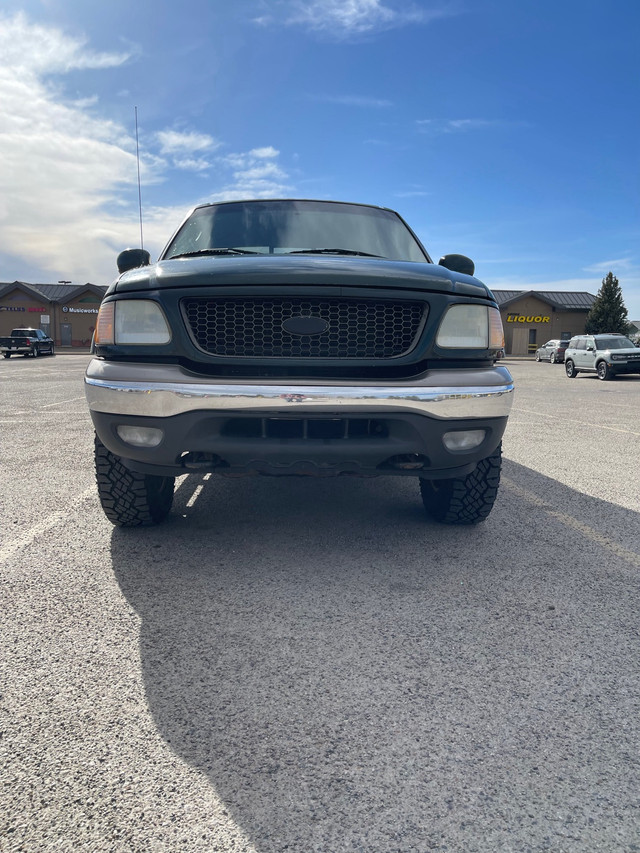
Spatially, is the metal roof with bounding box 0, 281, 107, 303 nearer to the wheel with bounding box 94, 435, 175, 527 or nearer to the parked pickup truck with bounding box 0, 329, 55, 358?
the parked pickup truck with bounding box 0, 329, 55, 358

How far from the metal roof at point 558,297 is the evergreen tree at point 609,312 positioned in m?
2.05

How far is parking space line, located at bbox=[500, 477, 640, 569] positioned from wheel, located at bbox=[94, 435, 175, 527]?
2383mm

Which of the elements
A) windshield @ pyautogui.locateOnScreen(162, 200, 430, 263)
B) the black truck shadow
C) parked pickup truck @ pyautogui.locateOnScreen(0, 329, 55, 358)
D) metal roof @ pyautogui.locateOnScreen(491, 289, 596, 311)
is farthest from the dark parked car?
the black truck shadow

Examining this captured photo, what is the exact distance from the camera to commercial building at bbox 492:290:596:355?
5472 cm

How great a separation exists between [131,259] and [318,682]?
9.29 ft

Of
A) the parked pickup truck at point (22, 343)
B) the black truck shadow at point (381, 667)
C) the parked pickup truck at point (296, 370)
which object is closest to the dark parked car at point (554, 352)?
the parked pickup truck at point (22, 343)

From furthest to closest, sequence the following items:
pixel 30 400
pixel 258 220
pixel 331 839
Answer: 1. pixel 30 400
2. pixel 258 220
3. pixel 331 839

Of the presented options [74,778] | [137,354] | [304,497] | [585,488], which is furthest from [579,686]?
[585,488]

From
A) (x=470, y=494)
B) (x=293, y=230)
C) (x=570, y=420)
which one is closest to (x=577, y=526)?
(x=470, y=494)

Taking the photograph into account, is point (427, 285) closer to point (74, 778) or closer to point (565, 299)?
point (74, 778)

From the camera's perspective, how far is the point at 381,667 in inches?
77.7

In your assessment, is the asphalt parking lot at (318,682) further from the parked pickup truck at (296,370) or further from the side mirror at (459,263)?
the side mirror at (459,263)

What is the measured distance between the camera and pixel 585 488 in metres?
4.55

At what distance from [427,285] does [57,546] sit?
2.21 metres
